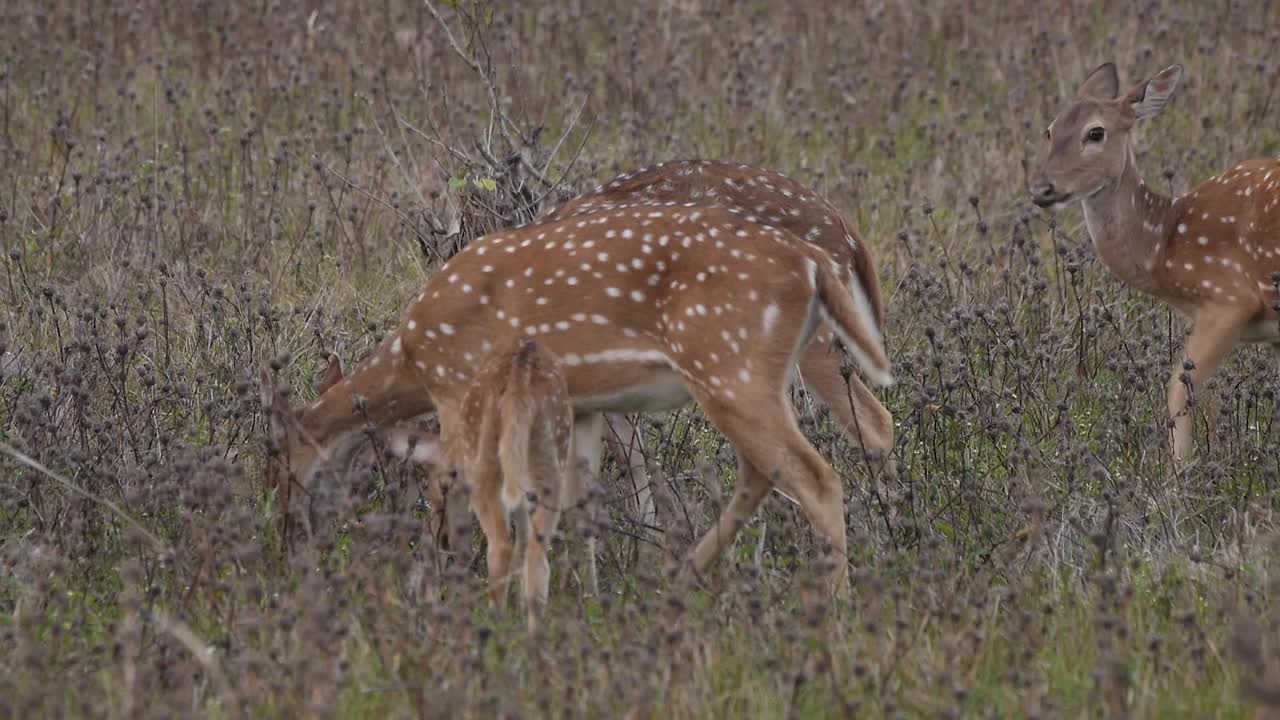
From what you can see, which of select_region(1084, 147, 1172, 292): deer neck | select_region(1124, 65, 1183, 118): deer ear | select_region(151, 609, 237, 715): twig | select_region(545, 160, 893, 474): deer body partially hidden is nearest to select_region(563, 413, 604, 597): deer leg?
select_region(545, 160, 893, 474): deer body partially hidden

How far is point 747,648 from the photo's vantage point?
489 centimetres

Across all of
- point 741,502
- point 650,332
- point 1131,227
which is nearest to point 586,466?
point 650,332

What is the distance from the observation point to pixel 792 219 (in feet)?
22.3

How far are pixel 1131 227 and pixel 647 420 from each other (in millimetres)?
2153

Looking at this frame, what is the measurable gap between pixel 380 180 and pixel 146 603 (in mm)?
4553

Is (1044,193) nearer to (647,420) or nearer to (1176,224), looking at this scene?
(1176,224)

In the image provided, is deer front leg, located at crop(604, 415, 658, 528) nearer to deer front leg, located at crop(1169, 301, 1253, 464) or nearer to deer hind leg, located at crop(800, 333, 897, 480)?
deer hind leg, located at crop(800, 333, 897, 480)

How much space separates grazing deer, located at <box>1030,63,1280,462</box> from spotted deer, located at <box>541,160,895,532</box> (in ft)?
4.11

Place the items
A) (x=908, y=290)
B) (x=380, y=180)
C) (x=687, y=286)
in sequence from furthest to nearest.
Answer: (x=380, y=180) < (x=908, y=290) < (x=687, y=286)

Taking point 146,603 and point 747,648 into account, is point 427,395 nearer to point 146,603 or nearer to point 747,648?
point 146,603

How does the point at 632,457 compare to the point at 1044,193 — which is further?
the point at 1044,193

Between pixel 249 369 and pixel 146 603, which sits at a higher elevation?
pixel 146 603

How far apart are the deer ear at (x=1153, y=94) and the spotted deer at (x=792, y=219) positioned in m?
1.83

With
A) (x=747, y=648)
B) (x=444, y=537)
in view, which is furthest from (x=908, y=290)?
(x=747, y=648)
